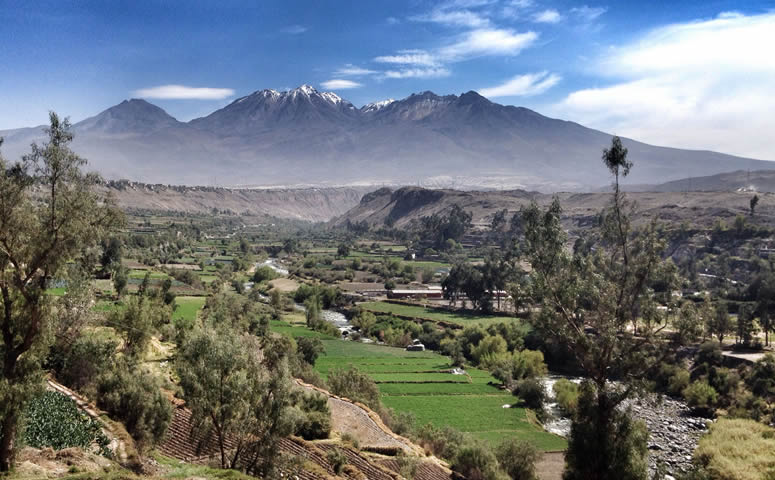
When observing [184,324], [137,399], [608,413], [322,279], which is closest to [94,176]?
[137,399]

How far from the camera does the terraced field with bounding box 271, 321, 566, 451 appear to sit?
35.7m

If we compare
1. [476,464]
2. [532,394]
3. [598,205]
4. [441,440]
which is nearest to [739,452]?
[476,464]

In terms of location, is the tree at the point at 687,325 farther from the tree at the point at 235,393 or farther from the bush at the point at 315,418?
the bush at the point at 315,418

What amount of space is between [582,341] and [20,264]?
52.4 feet

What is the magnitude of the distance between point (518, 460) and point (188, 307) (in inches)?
1407

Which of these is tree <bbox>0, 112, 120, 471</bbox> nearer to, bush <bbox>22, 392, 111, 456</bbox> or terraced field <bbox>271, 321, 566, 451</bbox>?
bush <bbox>22, 392, 111, 456</bbox>

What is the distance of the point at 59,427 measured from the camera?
17391 millimetres

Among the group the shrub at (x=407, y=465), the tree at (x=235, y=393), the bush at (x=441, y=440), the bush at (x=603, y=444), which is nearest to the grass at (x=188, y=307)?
the bush at (x=441, y=440)

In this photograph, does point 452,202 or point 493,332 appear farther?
point 452,202

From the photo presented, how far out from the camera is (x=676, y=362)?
49.1m

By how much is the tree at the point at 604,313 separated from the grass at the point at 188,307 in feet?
107

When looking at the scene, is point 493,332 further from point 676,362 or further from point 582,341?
point 582,341

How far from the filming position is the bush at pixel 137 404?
19.0 m

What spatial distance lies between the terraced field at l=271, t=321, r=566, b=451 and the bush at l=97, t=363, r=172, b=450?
1971cm
